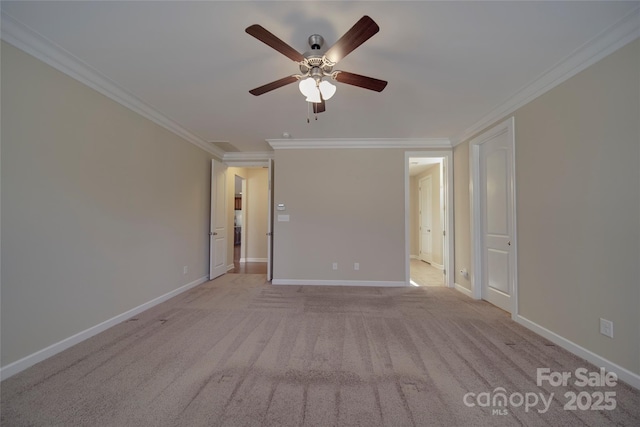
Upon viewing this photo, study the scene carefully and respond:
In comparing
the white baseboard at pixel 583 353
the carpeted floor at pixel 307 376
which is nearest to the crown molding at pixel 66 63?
the carpeted floor at pixel 307 376

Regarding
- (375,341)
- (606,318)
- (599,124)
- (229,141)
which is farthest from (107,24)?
(606,318)

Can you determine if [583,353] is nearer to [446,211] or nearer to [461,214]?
[461,214]

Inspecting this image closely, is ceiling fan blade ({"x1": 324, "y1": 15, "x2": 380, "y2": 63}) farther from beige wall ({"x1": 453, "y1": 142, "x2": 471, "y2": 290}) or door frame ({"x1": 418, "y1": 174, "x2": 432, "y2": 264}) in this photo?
door frame ({"x1": 418, "y1": 174, "x2": 432, "y2": 264})

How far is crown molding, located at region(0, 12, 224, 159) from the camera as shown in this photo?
1762 millimetres

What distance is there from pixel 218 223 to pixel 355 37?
4.23 m

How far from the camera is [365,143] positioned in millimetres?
4301

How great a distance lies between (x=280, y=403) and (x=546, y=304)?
8.54 feet

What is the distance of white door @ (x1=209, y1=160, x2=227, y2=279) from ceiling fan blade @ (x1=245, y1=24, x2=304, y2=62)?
3.44m

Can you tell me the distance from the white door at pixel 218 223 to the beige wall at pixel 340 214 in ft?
4.07

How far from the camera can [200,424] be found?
4.58 feet

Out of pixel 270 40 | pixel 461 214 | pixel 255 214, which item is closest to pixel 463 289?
pixel 461 214

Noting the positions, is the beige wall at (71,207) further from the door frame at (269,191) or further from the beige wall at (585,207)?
the beige wall at (585,207)

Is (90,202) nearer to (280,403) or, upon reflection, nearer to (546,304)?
(280,403)

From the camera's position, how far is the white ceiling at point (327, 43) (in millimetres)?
1627
